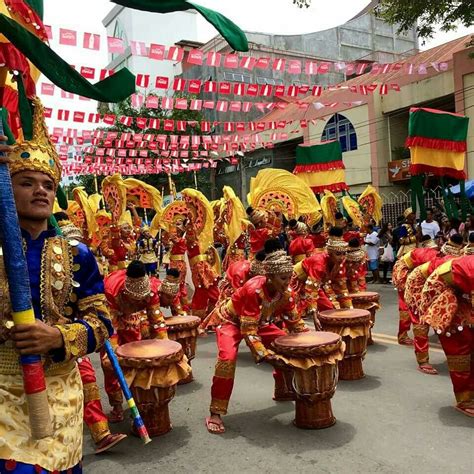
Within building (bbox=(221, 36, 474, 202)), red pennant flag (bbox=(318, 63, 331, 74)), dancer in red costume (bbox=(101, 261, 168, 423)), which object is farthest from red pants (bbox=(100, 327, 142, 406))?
building (bbox=(221, 36, 474, 202))

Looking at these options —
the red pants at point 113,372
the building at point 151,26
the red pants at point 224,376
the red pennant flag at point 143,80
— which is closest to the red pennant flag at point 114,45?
the red pennant flag at point 143,80

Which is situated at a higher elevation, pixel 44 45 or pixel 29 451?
pixel 44 45

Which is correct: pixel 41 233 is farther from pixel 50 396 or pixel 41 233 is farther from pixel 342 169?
pixel 342 169

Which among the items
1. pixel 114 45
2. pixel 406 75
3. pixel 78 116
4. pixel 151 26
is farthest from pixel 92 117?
pixel 151 26

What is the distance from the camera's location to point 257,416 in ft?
15.2

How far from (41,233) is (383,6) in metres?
13.1

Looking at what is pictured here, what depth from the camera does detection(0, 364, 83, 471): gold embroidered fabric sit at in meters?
1.97

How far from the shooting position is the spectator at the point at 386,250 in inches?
510

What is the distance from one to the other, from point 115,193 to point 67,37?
234 centimetres

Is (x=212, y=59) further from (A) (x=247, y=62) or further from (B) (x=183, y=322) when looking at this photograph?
(B) (x=183, y=322)

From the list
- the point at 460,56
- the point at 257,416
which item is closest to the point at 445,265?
the point at 257,416

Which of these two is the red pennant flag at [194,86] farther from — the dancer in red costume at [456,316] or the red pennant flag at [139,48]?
the dancer in red costume at [456,316]

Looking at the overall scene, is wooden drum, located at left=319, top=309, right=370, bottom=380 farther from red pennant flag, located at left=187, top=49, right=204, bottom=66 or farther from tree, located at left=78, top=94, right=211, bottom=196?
tree, located at left=78, top=94, right=211, bottom=196

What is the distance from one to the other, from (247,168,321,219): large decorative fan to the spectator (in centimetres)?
448
